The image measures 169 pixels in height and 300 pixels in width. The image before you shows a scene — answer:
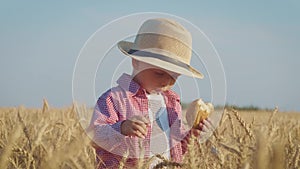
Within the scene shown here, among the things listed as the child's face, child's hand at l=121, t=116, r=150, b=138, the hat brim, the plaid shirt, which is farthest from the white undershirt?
child's hand at l=121, t=116, r=150, b=138

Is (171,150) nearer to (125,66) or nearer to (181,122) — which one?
(181,122)

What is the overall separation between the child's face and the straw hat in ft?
0.15

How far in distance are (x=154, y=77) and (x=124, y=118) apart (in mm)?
242

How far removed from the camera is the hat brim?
6.32ft

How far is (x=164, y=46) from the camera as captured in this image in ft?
6.67

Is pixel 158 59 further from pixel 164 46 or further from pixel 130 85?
pixel 130 85

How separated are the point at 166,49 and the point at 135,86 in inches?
9.6

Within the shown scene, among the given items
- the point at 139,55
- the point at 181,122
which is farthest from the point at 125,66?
the point at 181,122

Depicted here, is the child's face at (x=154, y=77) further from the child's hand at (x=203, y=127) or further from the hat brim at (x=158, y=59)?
the child's hand at (x=203, y=127)

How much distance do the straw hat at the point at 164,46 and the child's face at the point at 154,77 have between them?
0.05 metres

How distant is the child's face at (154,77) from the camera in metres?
2.02

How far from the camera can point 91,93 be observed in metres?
1.76

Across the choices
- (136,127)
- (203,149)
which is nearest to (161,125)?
(136,127)

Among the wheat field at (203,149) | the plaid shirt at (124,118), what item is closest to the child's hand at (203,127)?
the plaid shirt at (124,118)
